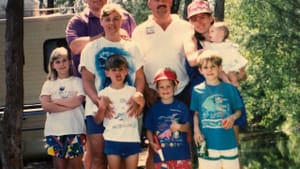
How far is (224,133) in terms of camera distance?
15.4 feet

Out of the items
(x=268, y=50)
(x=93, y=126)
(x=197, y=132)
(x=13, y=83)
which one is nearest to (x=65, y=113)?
(x=93, y=126)

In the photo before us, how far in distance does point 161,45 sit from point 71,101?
3.07ft

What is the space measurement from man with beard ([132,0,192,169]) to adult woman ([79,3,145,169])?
15 centimetres

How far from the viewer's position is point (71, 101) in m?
5.23

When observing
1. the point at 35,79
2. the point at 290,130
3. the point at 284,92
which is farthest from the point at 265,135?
the point at 35,79

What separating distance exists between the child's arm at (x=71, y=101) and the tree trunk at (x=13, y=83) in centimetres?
281

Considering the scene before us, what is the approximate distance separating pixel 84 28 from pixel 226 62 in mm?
1278

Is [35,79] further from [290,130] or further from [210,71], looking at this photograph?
[290,130]

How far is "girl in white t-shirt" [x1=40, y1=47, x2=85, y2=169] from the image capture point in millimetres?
5254

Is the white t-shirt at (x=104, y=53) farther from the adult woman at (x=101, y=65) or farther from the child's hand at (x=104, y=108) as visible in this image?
the child's hand at (x=104, y=108)

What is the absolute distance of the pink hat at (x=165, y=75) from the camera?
15.9 ft

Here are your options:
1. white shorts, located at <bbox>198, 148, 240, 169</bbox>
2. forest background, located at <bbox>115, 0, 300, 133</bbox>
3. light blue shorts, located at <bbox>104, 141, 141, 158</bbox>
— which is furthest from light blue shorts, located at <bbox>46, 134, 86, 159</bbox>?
forest background, located at <bbox>115, 0, 300, 133</bbox>

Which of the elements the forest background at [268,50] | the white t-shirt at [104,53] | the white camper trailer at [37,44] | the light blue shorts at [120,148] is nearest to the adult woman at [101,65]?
the white t-shirt at [104,53]

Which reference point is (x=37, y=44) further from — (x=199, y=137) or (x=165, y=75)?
(x=199, y=137)
